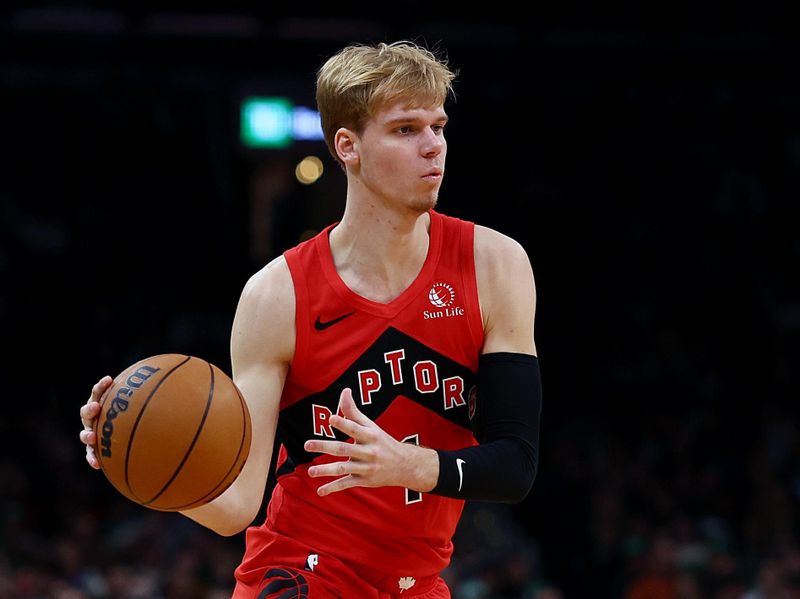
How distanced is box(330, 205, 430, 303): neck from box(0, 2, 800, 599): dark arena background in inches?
244

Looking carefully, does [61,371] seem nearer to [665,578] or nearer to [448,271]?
[665,578]

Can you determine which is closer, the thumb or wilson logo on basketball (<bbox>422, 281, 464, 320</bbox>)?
the thumb

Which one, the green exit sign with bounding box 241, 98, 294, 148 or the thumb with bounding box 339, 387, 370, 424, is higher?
the green exit sign with bounding box 241, 98, 294, 148

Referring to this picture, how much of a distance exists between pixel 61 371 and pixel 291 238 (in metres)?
3.84

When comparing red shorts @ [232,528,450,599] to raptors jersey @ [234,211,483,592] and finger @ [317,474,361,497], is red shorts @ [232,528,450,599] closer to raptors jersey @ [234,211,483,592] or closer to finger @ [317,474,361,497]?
raptors jersey @ [234,211,483,592]

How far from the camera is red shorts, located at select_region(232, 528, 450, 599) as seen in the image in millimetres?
4062

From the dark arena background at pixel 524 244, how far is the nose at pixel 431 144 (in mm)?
6641

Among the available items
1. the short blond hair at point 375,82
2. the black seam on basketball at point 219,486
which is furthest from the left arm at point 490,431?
the short blond hair at point 375,82

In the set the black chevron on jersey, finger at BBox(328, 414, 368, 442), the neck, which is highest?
the neck

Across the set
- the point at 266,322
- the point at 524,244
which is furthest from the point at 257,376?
the point at 524,244

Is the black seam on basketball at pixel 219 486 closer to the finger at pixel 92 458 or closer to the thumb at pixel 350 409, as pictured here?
the finger at pixel 92 458

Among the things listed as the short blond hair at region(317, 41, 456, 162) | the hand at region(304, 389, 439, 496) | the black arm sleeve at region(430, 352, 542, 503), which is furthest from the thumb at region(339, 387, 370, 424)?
the short blond hair at region(317, 41, 456, 162)

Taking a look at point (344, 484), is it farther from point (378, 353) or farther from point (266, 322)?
point (266, 322)

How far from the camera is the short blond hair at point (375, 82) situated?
4008 mm
